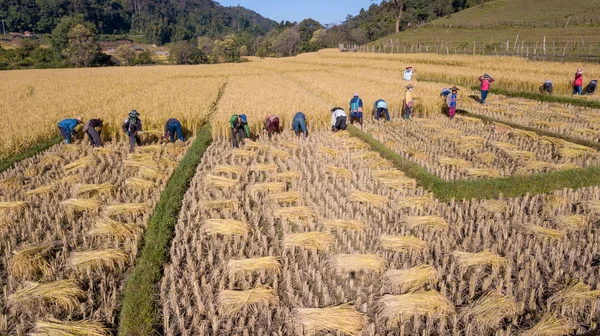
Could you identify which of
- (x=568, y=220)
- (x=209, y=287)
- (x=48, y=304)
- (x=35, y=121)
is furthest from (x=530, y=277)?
(x=35, y=121)

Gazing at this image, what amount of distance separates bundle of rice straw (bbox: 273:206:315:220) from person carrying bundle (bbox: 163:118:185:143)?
498 cm

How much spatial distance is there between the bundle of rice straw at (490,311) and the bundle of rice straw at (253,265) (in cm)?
186

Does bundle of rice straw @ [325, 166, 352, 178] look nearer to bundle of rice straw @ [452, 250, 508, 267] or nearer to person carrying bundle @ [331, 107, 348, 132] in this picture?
bundle of rice straw @ [452, 250, 508, 267]

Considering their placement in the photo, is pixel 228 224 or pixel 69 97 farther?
pixel 69 97

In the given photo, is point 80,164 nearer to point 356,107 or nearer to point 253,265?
point 253,265

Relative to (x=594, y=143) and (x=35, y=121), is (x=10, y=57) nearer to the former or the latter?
(x=35, y=121)

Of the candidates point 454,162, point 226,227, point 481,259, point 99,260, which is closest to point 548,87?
point 454,162

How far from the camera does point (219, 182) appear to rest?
650 cm

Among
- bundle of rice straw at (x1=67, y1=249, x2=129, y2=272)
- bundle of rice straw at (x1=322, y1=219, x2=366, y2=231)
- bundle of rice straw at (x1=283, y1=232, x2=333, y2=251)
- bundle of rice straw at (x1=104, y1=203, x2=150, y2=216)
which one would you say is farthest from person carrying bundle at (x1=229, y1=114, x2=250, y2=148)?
bundle of rice straw at (x1=67, y1=249, x2=129, y2=272)

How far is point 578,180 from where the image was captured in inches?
250

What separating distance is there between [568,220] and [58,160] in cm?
912

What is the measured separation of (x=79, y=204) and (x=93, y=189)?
633 millimetres

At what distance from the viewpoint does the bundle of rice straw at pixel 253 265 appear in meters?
3.98

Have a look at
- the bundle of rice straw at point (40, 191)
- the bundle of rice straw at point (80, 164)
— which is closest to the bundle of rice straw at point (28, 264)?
the bundle of rice straw at point (40, 191)
